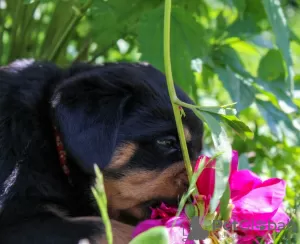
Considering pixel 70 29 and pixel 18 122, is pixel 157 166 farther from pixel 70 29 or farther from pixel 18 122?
pixel 70 29

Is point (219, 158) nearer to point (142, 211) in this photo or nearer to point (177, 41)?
point (142, 211)

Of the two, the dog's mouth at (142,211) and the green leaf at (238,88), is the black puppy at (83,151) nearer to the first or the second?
the dog's mouth at (142,211)

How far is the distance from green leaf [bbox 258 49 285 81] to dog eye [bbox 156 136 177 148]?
3.39ft

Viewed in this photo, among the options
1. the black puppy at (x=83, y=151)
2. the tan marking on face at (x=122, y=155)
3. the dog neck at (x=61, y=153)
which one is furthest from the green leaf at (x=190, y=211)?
the dog neck at (x=61, y=153)

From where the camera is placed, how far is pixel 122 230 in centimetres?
228

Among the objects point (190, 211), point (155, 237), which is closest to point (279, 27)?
point (190, 211)

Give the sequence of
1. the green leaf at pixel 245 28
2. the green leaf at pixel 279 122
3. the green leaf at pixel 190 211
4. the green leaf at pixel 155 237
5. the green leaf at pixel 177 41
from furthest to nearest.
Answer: the green leaf at pixel 245 28 → the green leaf at pixel 279 122 → the green leaf at pixel 177 41 → the green leaf at pixel 190 211 → the green leaf at pixel 155 237

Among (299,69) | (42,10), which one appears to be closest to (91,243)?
(42,10)

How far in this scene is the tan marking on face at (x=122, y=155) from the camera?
229cm

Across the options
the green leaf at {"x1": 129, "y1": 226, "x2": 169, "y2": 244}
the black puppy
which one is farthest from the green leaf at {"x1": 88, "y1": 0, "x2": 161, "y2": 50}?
the green leaf at {"x1": 129, "y1": 226, "x2": 169, "y2": 244}

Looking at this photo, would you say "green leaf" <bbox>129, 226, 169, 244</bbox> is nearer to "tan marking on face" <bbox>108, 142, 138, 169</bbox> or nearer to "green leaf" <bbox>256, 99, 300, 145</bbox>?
"tan marking on face" <bbox>108, 142, 138, 169</bbox>

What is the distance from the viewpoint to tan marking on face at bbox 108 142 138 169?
2.29 metres

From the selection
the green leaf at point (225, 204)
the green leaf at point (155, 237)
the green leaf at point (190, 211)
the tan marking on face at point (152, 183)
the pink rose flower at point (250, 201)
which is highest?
the green leaf at point (155, 237)

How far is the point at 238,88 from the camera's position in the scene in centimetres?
295
